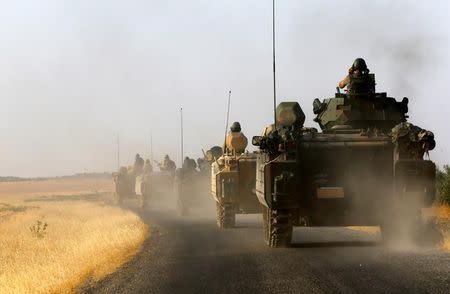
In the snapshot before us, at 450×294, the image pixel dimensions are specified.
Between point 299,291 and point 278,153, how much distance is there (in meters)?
5.14

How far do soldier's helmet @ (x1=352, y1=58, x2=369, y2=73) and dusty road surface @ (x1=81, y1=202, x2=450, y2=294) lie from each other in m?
4.31

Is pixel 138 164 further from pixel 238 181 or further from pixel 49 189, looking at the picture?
pixel 49 189

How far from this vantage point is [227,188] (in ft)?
66.3

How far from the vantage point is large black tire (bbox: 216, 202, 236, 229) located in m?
22.1

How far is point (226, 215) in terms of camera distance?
22.2 metres

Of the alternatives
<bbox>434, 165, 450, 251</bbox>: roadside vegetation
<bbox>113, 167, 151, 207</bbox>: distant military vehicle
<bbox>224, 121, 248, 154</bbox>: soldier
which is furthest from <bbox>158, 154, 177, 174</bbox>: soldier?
<bbox>224, 121, 248, 154</bbox>: soldier

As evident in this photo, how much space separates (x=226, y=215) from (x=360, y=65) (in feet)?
23.7

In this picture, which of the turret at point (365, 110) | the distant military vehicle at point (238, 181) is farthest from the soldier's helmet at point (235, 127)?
the turret at point (365, 110)

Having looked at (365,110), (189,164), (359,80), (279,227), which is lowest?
(279,227)

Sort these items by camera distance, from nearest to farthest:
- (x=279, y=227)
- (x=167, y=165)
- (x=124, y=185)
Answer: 1. (x=279, y=227)
2. (x=167, y=165)
3. (x=124, y=185)

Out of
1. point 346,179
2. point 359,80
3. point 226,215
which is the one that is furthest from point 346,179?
point 226,215

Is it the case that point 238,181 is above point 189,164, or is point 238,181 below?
above

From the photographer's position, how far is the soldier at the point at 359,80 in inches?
679

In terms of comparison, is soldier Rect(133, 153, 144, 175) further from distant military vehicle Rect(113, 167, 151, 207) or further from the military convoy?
the military convoy
